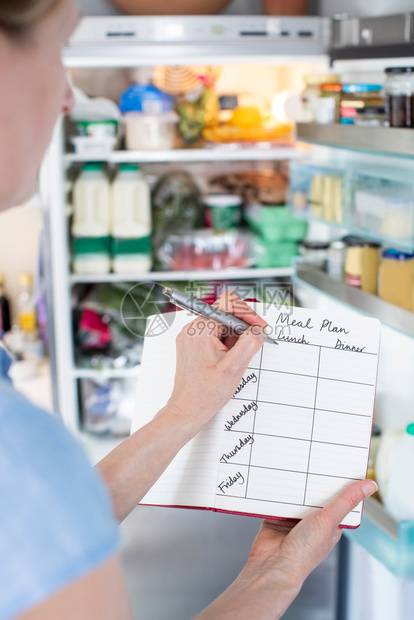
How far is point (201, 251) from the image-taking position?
2.39 metres

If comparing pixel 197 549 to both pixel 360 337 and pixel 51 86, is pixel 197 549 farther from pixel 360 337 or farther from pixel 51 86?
pixel 51 86

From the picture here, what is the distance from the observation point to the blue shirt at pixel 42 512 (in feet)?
1.26

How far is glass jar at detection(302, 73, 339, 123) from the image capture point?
1747 millimetres

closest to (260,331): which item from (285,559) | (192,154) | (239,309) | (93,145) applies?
(239,309)

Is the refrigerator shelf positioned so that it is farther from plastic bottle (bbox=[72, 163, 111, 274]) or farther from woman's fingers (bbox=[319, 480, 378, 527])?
plastic bottle (bbox=[72, 163, 111, 274])

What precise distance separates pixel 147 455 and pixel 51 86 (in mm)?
449

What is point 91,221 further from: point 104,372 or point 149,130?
point 104,372

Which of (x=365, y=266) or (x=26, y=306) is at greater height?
(x=365, y=266)

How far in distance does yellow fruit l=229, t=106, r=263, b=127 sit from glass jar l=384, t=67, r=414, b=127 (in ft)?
3.58

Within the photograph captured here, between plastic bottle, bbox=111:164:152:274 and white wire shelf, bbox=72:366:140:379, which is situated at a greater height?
plastic bottle, bbox=111:164:152:274


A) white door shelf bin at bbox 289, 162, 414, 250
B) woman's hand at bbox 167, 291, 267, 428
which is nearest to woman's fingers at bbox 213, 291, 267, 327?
woman's hand at bbox 167, 291, 267, 428

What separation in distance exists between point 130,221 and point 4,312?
74 centimetres

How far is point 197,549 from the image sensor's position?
5.40ft

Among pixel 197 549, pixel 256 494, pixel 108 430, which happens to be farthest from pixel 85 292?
pixel 256 494
